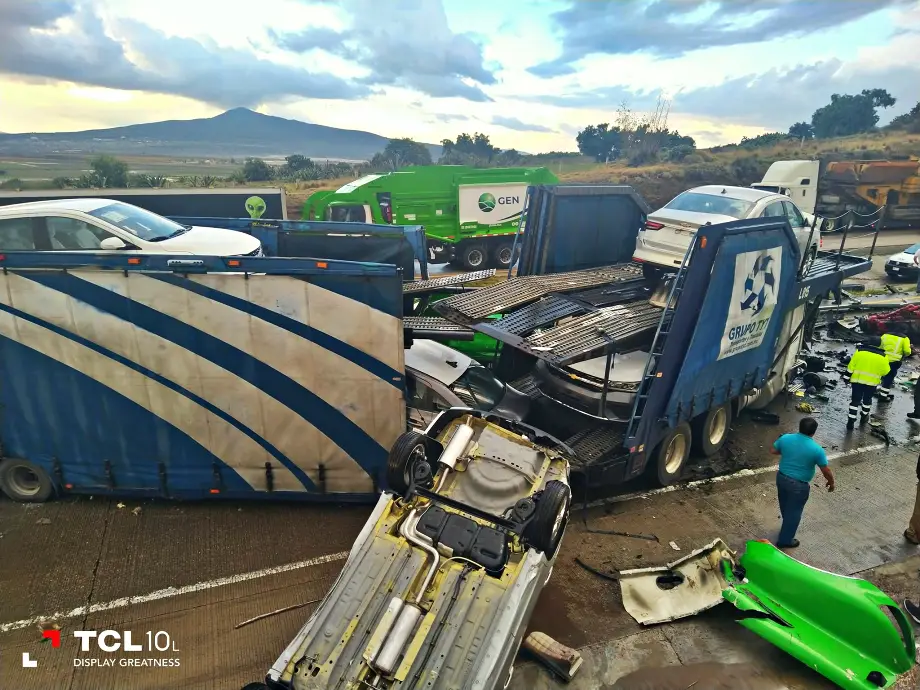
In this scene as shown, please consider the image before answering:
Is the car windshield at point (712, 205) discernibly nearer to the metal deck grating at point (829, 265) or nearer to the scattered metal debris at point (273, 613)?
the metal deck grating at point (829, 265)

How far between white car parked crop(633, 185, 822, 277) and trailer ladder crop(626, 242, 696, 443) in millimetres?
2332

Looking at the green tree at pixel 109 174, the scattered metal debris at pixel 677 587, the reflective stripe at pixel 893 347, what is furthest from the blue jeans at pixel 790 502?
the green tree at pixel 109 174

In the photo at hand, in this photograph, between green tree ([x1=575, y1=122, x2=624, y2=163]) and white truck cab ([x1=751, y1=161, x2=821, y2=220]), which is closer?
white truck cab ([x1=751, y1=161, x2=821, y2=220])

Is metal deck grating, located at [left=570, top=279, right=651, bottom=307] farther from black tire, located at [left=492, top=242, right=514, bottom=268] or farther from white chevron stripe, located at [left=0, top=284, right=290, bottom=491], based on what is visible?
black tire, located at [left=492, top=242, right=514, bottom=268]

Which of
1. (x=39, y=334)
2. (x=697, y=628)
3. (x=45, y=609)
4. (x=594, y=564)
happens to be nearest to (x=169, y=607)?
(x=45, y=609)

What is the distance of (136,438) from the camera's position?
5.66m

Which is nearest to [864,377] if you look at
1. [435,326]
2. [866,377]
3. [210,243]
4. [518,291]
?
[866,377]

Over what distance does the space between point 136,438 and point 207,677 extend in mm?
2564

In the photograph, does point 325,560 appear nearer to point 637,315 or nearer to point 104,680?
point 104,680

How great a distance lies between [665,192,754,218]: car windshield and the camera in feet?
27.8

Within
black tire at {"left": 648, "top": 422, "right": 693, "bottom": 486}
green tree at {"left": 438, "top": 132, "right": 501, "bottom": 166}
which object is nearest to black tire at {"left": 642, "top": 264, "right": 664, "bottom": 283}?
black tire at {"left": 648, "top": 422, "right": 693, "bottom": 486}

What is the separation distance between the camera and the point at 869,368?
7.75m

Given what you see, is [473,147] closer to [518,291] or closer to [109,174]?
[109,174]

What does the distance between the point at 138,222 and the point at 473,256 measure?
1122cm
